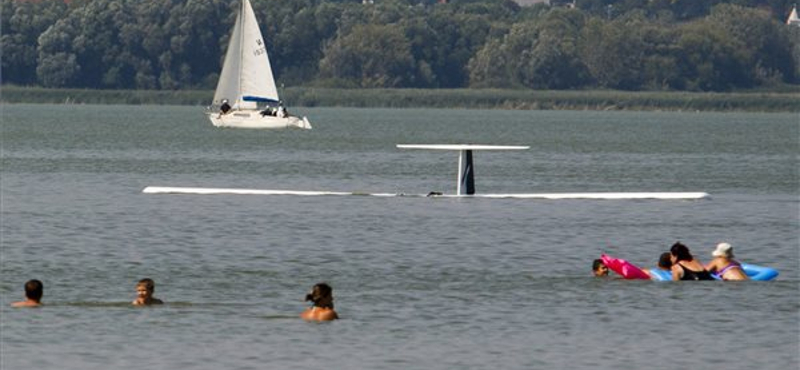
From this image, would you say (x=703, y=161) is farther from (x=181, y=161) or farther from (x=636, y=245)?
(x=636, y=245)

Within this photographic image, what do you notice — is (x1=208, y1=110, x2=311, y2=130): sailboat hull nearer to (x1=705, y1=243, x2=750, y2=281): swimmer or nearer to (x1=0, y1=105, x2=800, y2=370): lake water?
(x1=0, y1=105, x2=800, y2=370): lake water

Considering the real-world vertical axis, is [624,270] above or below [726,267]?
below

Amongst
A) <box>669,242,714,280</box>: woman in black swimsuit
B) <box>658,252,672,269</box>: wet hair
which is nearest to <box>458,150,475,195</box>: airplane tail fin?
<box>658,252,672,269</box>: wet hair

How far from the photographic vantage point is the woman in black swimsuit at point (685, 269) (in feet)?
155

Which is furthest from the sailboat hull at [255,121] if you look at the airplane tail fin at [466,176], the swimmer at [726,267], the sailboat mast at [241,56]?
the swimmer at [726,267]

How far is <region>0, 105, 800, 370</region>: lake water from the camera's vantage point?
37.7 meters

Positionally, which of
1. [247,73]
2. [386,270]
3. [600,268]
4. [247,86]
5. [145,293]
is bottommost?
[247,86]

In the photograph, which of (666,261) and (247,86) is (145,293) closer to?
(666,261)

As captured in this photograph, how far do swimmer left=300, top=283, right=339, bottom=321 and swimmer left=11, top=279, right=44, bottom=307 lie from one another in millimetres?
5219

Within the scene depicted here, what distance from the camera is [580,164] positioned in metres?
116

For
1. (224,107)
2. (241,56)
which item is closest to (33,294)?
(241,56)

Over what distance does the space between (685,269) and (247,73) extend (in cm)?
10660

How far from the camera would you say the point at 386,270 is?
50844 mm

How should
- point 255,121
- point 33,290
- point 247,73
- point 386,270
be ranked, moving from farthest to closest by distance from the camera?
point 255,121 → point 247,73 → point 386,270 → point 33,290
